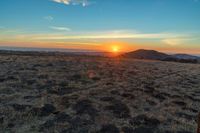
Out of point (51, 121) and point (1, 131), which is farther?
point (51, 121)

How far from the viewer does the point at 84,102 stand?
52.0 feet

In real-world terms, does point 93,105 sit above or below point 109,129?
above

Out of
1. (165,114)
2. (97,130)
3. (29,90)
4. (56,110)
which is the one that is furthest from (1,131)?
(165,114)

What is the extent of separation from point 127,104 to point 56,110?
5066 millimetres

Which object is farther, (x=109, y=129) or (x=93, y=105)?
(x=93, y=105)

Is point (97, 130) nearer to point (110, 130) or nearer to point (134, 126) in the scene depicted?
point (110, 130)

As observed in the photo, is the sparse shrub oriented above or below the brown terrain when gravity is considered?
below

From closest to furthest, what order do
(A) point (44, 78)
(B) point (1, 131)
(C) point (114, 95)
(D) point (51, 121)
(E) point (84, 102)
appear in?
(B) point (1, 131), (D) point (51, 121), (E) point (84, 102), (C) point (114, 95), (A) point (44, 78)

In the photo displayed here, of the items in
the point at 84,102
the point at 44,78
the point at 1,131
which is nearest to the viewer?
the point at 1,131

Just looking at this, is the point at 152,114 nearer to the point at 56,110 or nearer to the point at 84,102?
the point at 84,102

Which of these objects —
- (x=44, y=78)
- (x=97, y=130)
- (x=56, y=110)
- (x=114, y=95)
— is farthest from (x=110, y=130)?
(x=44, y=78)

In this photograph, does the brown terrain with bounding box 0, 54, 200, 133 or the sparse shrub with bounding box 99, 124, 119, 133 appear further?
the brown terrain with bounding box 0, 54, 200, 133

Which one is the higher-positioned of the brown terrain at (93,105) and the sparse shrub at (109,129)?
the brown terrain at (93,105)

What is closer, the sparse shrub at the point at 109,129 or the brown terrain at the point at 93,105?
the sparse shrub at the point at 109,129
